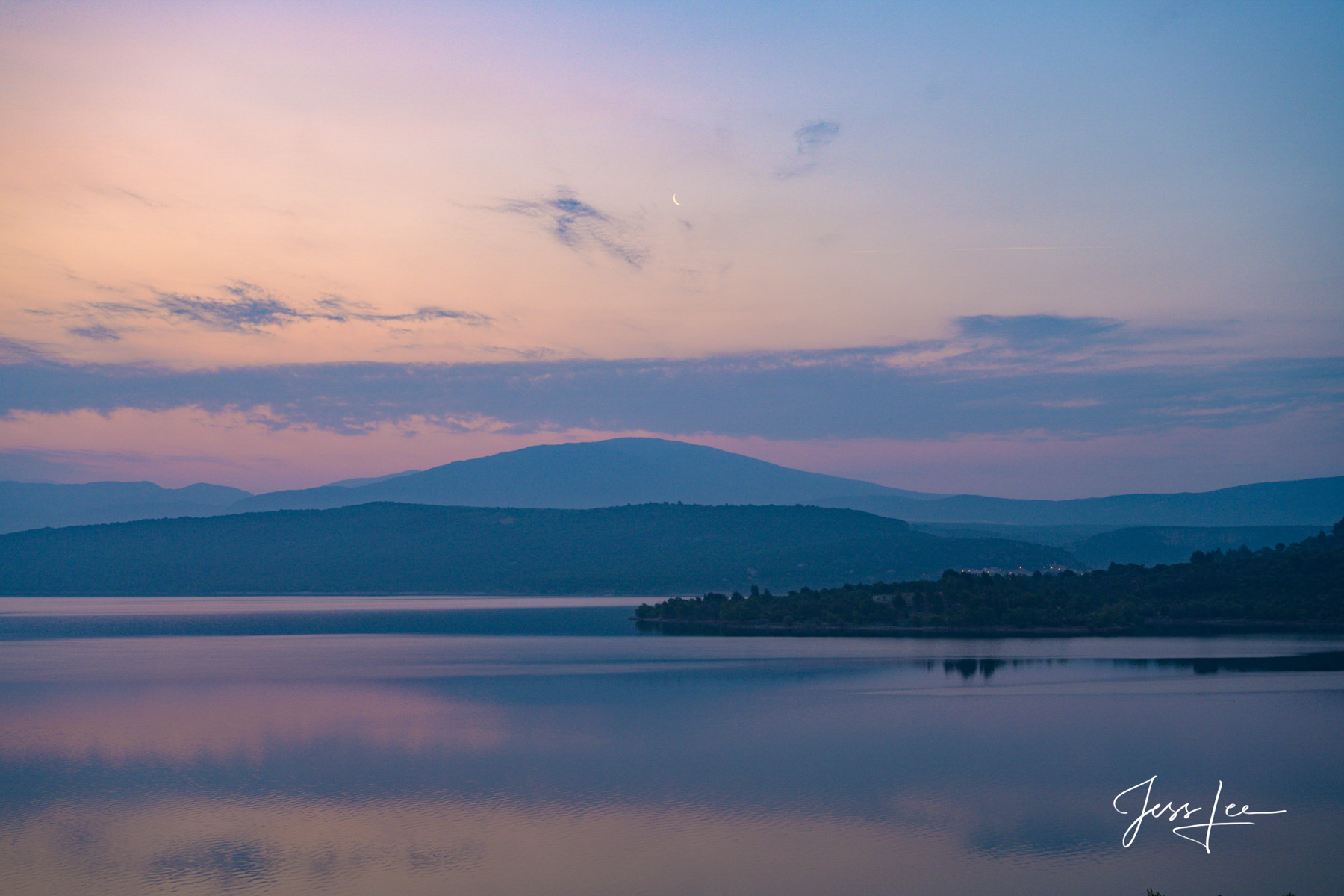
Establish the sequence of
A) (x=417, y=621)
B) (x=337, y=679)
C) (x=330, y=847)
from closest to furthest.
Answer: (x=330, y=847), (x=337, y=679), (x=417, y=621)

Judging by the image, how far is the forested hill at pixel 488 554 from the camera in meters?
165

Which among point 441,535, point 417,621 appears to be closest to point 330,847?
point 417,621

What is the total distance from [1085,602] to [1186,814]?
66.3m

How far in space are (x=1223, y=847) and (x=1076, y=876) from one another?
4333 millimetres

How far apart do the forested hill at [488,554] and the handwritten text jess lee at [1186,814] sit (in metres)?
131

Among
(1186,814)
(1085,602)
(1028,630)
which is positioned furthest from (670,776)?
(1085,602)

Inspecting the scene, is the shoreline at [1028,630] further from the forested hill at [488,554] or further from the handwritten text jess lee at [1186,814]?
the forested hill at [488,554]

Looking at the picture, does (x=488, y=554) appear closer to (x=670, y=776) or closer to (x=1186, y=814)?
(x=670, y=776)

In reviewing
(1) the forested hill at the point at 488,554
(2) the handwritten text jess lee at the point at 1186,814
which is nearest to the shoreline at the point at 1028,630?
(2) the handwritten text jess lee at the point at 1186,814

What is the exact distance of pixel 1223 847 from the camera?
22734 mm

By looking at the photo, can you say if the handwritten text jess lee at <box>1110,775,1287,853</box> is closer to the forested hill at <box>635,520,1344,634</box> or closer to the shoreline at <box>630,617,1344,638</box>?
the shoreline at <box>630,617,1344,638</box>

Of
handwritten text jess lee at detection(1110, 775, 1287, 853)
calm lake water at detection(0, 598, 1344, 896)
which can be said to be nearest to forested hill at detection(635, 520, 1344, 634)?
calm lake water at detection(0, 598, 1344, 896)

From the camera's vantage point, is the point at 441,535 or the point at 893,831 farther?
the point at 441,535

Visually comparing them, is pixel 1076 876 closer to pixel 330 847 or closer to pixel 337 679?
pixel 330 847
